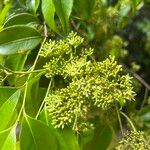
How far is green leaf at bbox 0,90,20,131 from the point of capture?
2.83 feet

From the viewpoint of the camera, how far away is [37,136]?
82 cm

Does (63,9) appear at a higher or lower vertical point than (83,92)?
higher

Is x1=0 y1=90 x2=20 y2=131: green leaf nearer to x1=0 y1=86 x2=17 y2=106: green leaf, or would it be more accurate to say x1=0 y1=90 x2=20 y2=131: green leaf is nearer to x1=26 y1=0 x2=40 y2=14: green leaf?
x1=0 y1=86 x2=17 y2=106: green leaf

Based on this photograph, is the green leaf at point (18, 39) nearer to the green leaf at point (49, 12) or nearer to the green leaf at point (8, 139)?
the green leaf at point (49, 12)

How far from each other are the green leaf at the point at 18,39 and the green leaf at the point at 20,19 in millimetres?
58

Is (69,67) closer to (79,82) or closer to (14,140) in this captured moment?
(79,82)

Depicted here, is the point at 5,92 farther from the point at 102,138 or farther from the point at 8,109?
the point at 102,138

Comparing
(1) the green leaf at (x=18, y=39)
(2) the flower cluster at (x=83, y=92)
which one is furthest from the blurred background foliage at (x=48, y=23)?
(2) the flower cluster at (x=83, y=92)

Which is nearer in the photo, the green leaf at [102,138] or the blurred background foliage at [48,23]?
the blurred background foliage at [48,23]

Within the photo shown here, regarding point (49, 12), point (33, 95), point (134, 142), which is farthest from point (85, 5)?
point (134, 142)

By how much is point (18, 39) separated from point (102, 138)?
0.33 m

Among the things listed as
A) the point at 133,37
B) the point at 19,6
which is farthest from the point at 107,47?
the point at 133,37

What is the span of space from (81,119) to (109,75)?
0.32 ft

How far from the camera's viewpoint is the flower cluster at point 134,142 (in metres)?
0.83
